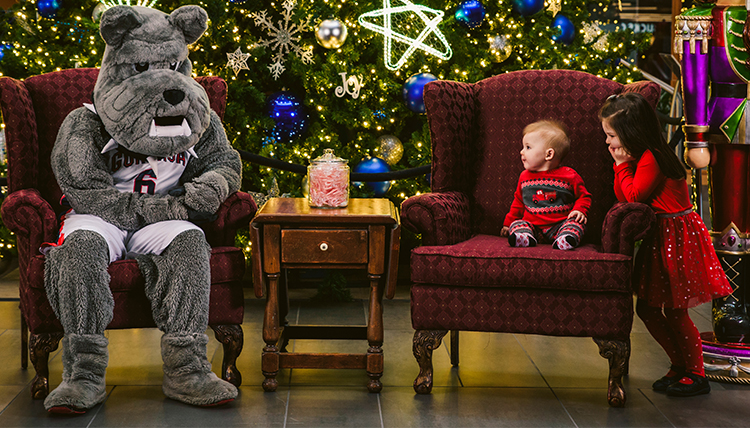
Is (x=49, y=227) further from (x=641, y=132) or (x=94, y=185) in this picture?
(x=641, y=132)

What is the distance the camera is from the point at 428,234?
2.43 meters

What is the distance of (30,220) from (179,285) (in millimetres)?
563

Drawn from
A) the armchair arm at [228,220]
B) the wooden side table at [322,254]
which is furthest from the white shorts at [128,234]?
the wooden side table at [322,254]

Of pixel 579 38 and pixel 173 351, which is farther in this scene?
pixel 579 38

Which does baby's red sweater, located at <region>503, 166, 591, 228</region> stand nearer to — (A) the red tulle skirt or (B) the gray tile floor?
(A) the red tulle skirt

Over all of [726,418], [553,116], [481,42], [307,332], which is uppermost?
[481,42]

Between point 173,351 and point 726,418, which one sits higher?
point 173,351

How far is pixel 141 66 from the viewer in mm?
2350

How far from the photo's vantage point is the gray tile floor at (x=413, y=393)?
85.4 inches

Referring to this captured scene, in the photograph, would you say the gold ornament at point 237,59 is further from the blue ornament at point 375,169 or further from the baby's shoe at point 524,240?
the baby's shoe at point 524,240

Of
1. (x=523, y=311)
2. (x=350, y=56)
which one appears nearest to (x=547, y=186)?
(x=523, y=311)

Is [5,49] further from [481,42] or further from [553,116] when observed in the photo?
[553,116]

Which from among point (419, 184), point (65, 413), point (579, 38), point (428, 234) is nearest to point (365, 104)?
point (419, 184)

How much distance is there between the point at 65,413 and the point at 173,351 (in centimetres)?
37
